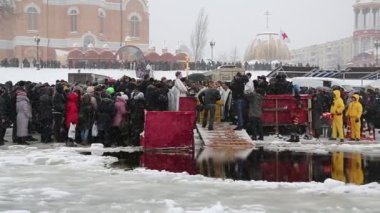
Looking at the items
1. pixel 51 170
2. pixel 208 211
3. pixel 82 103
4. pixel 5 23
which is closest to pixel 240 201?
pixel 208 211

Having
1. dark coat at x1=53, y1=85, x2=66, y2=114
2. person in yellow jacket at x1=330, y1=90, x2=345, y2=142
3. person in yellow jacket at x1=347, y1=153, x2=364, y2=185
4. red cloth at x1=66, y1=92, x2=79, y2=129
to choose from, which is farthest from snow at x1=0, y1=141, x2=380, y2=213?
person in yellow jacket at x1=330, y1=90, x2=345, y2=142

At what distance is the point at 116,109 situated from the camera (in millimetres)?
16422

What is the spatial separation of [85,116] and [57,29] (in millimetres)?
60931

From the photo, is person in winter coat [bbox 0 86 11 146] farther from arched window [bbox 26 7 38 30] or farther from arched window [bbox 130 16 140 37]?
arched window [bbox 130 16 140 37]

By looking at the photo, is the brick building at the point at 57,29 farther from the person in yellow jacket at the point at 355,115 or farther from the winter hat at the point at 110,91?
the person in yellow jacket at the point at 355,115

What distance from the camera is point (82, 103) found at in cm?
1612

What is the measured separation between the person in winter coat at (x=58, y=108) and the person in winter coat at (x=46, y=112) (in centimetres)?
14

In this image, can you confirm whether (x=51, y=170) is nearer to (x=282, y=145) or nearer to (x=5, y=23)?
(x=282, y=145)

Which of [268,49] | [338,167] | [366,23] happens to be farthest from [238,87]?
[366,23]

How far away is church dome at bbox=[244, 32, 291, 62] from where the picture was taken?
8362 centimetres

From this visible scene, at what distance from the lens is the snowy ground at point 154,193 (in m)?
8.24

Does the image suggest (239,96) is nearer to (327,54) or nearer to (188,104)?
(188,104)

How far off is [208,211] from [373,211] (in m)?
2.24

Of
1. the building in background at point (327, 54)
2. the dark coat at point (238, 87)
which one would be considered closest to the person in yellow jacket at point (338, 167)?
the dark coat at point (238, 87)
